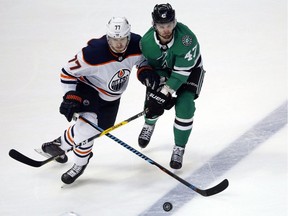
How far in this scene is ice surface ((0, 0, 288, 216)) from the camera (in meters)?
3.15

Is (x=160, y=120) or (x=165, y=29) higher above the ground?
(x=165, y=29)

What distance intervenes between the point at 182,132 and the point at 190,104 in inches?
7.6

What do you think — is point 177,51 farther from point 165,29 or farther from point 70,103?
point 70,103

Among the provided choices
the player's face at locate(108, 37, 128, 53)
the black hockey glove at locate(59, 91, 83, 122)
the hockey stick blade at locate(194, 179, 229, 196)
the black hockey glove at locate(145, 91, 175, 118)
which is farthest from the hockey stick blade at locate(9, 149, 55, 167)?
the hockey stick blade at locate(194, 179, 229, 196)

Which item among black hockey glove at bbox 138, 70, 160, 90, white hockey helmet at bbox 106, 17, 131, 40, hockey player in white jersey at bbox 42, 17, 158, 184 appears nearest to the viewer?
white hockey helmet at bbox 106, 17, 131, 40

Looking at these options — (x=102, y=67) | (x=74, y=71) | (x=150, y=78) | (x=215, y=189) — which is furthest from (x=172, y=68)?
(x=215, y=189)

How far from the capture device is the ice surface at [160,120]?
315 centimetres

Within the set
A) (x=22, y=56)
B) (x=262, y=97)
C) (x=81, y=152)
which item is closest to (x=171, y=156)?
(x=81, y=152)

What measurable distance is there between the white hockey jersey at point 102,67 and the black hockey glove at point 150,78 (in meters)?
0.07

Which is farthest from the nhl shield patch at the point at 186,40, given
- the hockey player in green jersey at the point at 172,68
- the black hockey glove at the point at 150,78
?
the black hockey glove at the point at 150,78

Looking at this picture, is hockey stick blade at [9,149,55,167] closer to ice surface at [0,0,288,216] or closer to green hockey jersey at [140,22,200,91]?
ice surface at [0,0,288,216]

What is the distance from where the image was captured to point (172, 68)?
326 centimetres

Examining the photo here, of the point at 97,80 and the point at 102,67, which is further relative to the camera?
the point at 97,80

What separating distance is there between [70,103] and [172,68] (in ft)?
2.09
